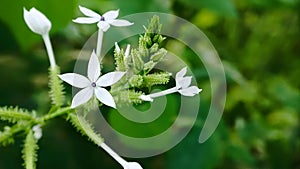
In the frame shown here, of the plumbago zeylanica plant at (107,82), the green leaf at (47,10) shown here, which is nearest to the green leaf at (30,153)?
the plumbago zeylanica plant at (107,82)

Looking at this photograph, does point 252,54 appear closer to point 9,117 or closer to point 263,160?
point 263,160

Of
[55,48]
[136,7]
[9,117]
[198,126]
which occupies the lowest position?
[9,117]

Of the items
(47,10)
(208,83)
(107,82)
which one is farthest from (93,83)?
(208,83)

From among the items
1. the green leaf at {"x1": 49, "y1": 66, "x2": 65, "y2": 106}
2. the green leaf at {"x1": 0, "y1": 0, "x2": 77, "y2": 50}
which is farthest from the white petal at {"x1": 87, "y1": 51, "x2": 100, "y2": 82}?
the green leaf at {"x1": 0, "y1": 0, "x2": 77, "y2": 50}

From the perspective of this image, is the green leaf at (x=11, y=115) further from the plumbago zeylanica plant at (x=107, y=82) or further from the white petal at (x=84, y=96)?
the white petal at (x=84, y=96)

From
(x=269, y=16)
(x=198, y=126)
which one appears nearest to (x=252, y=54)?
(x=269, y=16)
